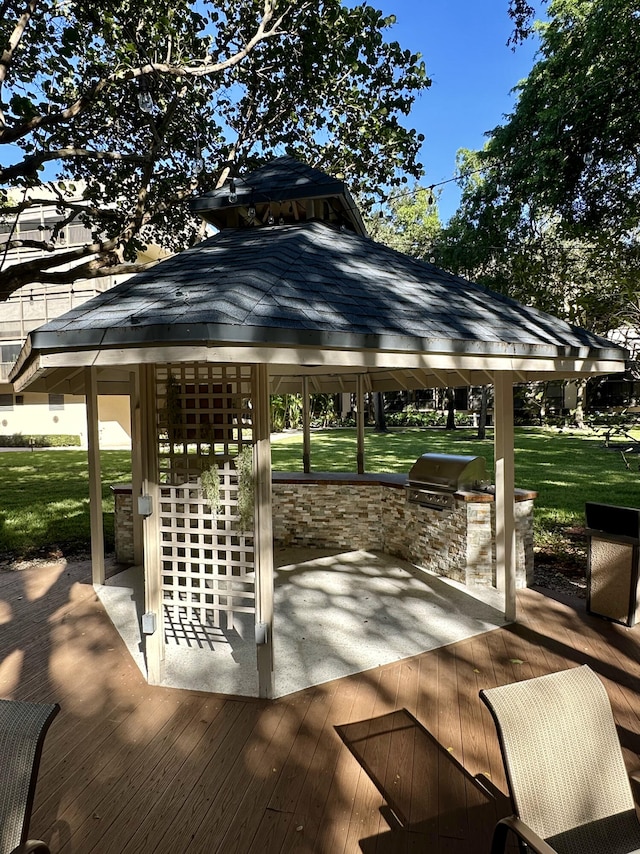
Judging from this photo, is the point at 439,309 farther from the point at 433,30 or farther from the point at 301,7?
the point at 433,30

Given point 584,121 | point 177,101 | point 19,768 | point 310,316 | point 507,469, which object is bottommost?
point 19,768

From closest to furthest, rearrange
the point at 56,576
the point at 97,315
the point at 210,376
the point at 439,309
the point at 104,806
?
the point at 104,806, the point at 97,315, the point at 210,376, the point at 439,309, the point at 56,576

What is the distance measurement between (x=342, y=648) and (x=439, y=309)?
11.2 ft

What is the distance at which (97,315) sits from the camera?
3.75m

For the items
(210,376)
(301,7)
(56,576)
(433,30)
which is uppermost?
(433,30)

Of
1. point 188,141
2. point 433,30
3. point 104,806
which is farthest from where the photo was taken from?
point 188,141

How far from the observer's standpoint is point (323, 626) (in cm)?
540

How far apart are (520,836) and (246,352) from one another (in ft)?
8.99

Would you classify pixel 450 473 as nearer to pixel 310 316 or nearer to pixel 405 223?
pixel 310 316

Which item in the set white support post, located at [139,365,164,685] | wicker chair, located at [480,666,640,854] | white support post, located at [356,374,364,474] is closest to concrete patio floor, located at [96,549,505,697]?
white support post, located at [139,365,164,685]

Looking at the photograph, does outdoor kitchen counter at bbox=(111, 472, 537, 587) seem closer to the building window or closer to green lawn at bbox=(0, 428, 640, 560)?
green lawn at bbox=(0, 428, 640, 560)

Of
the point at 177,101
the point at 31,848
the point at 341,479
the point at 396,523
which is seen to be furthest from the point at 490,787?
the point at 177,101

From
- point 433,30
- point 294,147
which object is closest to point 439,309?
point 433,30

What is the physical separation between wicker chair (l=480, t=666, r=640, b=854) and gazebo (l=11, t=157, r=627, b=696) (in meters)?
2.25
